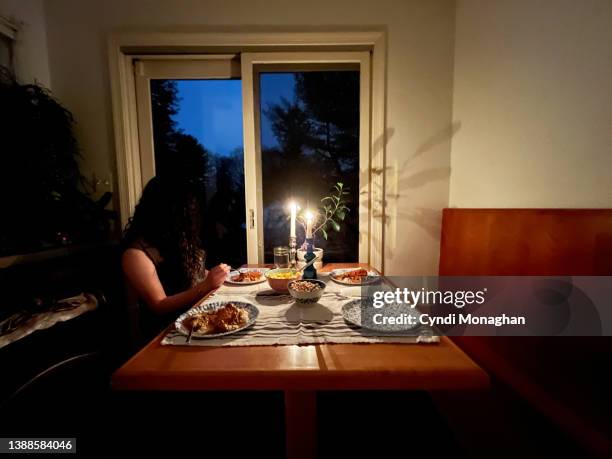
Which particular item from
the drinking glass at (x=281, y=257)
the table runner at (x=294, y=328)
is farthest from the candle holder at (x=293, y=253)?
the table runner at (x=294, y=328)

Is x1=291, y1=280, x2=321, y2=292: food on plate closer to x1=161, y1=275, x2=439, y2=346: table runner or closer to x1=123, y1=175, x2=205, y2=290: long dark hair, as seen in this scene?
x1=161, y1=275, x2=439, y2=346: table runner

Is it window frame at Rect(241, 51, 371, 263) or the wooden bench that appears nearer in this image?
the wooden bench

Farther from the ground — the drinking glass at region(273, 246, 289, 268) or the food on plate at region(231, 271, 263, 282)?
the drinking glass at region(273, 246, 289, 268)

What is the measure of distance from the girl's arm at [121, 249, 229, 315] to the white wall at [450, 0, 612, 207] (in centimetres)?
153

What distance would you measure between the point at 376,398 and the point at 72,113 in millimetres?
2797

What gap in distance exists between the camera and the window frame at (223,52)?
6.20 feet

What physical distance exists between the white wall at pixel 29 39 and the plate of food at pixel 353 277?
2.31 m

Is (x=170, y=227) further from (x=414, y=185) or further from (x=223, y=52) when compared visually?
(x=414, y=185)

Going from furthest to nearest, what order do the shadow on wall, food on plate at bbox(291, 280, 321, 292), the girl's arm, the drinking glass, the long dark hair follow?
the shadow on wall, the drinking glass, the long dark hair, the girl's arm, food on plate at bbox(291, 280, 321, 292)

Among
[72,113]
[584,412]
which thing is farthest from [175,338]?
[72,113]

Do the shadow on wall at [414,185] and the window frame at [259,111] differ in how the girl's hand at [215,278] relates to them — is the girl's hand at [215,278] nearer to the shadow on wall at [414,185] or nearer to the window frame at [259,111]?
the window frame at [259,111]

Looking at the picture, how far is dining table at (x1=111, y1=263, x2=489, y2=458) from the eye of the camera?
2.02ft

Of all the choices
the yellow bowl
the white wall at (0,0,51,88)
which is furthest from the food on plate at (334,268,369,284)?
the white wall at (0,0,51,88)

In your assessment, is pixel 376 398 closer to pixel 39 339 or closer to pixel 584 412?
pixel 584 412
